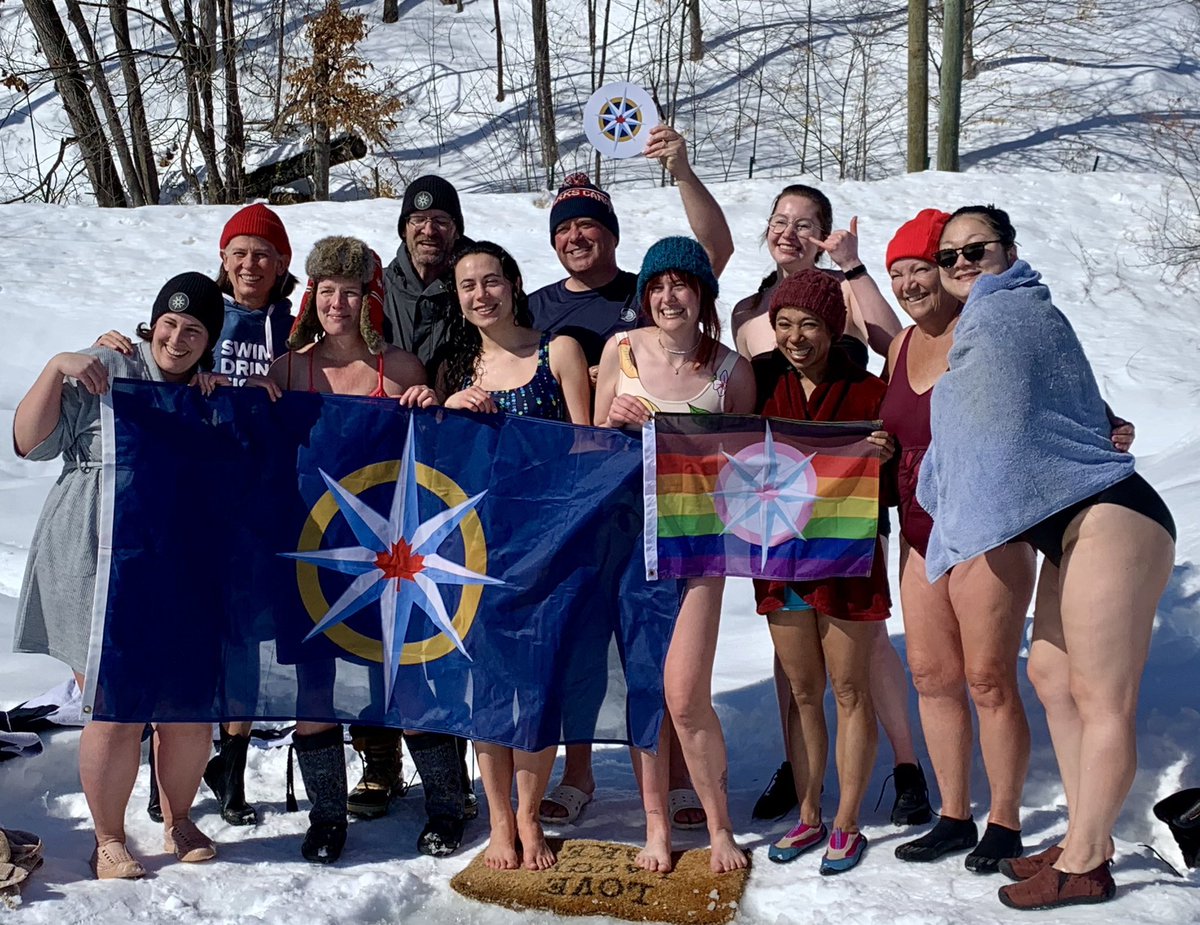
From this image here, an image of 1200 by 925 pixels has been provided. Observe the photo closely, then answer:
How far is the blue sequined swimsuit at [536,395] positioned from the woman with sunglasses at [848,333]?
30.2 inches

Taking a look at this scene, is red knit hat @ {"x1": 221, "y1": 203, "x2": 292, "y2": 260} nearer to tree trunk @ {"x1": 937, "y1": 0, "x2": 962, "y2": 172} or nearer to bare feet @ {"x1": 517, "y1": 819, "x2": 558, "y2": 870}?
bare feet @ {"x1": 517, "y1": 819, "x2": 558, "y2": 870}

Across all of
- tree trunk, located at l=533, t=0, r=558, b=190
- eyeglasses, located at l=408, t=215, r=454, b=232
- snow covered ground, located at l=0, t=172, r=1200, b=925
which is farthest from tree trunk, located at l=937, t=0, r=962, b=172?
eyeglasses, located at l=408, t=215, r=454, b=232

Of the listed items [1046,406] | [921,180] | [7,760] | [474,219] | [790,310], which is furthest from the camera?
[921,180]

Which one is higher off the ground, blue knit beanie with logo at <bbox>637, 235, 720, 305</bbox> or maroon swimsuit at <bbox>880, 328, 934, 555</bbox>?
blue knit beanie with logo at <bbox>637, 235, 720, 305</bbox>

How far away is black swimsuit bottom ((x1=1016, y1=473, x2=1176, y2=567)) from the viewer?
3566 millimetres

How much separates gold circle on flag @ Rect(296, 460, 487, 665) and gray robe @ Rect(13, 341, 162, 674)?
668 mm

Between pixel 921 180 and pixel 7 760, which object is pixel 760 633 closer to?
pixel 7 760

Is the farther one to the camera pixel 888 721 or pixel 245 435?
pixel 888 721

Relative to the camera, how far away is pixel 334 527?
168 inches

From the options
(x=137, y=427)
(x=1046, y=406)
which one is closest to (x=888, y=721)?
(x=1046, y=406)

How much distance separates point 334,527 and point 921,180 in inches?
412

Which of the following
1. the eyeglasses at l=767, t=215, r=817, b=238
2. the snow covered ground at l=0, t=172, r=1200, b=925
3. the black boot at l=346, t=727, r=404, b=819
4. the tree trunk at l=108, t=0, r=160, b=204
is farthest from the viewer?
the tree trunk at l=108, t=0, r=160, b=204

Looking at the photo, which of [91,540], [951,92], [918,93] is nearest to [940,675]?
[91,540]

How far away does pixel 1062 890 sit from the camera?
143 inches
